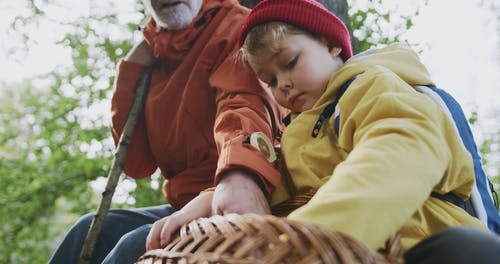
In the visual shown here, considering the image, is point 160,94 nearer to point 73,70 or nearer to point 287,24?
point 287,24

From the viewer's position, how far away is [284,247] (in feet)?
3.04

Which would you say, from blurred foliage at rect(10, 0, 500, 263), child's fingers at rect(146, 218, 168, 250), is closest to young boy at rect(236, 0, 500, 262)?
child's fingers at rect(146, 218, 168, 250)

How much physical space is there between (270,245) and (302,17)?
963 millimetres

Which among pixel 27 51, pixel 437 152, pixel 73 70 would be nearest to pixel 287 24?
pixel 437 152

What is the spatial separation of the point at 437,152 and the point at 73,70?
5.60m

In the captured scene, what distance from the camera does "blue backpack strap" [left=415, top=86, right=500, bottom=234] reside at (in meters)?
1.37

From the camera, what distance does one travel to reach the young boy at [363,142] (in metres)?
1.00

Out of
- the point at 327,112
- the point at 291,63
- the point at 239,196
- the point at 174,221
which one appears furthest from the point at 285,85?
the point at 174,221

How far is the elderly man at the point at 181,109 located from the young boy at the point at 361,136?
0.68ft

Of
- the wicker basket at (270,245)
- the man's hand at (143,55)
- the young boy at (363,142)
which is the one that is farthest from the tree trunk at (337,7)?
the wicker basket at (270,245)

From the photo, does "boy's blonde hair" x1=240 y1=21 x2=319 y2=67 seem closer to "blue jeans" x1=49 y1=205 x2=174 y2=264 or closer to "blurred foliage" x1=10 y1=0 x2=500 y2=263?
"blue jeans" x1=49 y1=205 x2=174 y2=264

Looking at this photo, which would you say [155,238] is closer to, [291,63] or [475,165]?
[291,63]

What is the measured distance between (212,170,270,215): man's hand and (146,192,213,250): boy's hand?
0.07m

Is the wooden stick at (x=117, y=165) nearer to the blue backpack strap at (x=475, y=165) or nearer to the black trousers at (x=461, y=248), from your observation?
the blue backpack strap at (x=475, y=165)
